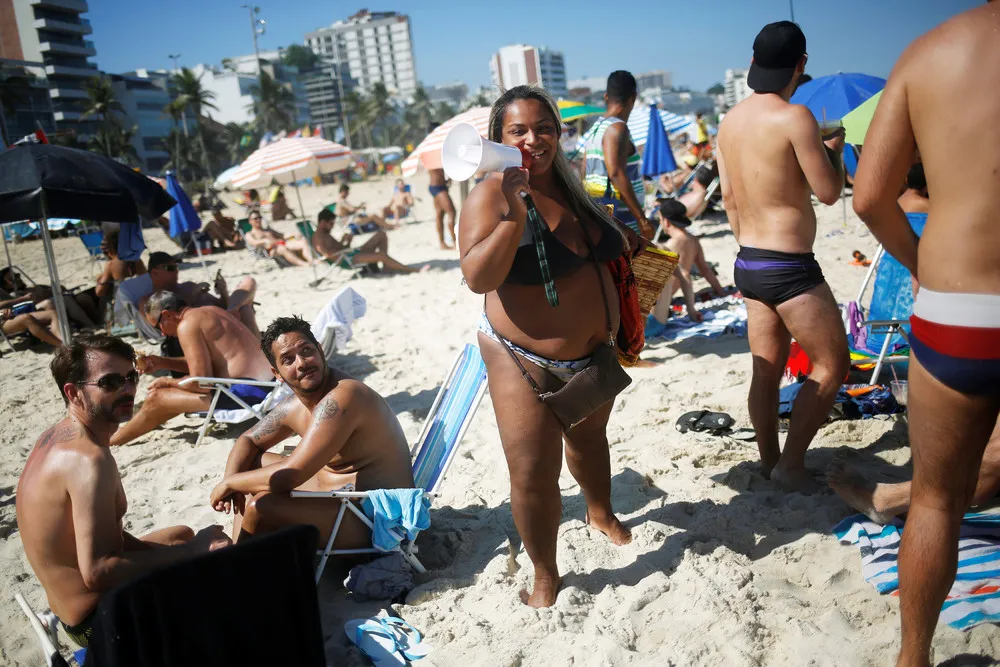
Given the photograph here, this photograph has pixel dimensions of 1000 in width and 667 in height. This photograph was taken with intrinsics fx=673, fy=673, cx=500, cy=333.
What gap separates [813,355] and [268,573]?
7.50 ft

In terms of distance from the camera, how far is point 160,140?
233ft

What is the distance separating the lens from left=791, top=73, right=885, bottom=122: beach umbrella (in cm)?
723

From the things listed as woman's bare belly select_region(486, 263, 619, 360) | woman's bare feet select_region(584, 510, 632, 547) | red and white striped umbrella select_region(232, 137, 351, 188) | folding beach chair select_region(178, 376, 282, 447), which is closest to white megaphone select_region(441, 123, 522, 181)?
woman's bare belly select_region(486, 263, 619, 360)

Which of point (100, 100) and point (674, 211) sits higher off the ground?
point (100, 100)

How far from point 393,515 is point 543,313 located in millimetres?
1180

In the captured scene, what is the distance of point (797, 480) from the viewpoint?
9.90 feet

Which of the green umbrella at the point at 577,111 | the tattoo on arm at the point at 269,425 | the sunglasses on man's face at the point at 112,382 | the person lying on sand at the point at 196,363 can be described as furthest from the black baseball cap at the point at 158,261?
the green umbrella at the point at 577,111

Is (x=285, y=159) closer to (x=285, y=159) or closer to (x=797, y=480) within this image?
(x=285, y=159)

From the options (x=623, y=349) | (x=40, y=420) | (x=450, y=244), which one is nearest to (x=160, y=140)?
(x=450, y=244)

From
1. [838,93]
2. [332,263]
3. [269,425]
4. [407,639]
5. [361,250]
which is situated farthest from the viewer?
[332,263]

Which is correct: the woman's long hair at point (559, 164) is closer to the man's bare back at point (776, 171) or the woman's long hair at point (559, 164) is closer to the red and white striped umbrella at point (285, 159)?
the man's bare back at point (776, 171)

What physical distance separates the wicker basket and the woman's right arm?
121 centimetres

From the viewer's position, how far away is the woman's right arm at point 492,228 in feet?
6.52

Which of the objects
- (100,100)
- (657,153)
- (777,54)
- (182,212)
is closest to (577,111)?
(657,153)
